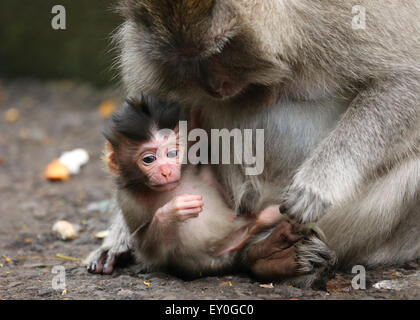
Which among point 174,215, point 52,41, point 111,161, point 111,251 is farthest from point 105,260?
point 52,41

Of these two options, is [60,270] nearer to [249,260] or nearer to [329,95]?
[249,260]

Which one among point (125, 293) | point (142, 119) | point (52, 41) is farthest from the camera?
point (52, 41)

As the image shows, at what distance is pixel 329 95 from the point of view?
413 centimetres

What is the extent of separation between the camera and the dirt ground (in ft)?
12.5

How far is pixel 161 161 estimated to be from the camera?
3.96 m

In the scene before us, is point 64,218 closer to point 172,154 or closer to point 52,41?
point 172,154

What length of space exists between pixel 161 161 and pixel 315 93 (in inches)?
39.4

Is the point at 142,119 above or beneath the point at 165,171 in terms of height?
above

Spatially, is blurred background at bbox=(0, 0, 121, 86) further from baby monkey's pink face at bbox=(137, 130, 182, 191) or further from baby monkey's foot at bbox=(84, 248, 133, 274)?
baby monkey's pink face at bbox=(137, 130, 182, 191)

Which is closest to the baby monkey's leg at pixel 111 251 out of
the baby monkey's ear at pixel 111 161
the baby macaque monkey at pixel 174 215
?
the baby macaque monkey at pixel 174 215

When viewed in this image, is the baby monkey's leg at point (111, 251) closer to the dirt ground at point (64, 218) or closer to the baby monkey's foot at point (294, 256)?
the dirt ground at point (64, 218)

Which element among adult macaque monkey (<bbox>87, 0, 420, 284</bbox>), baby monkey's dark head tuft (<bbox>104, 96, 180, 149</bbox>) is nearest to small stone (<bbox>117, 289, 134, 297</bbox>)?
baby monkey's dark head tuft (<bbox>104, 96, 180, 149</bbox>)

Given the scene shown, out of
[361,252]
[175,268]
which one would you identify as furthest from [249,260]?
[361,252]

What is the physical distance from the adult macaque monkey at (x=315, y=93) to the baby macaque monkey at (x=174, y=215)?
0.17 metres
